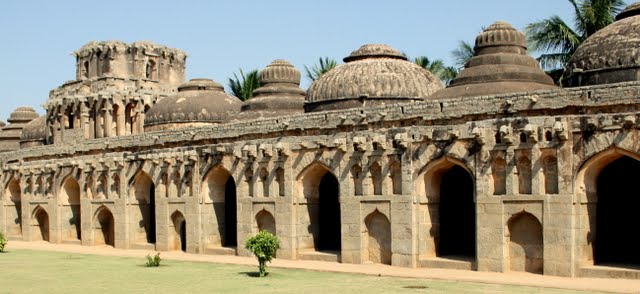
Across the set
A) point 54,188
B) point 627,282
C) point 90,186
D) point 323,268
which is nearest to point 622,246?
point 627,282

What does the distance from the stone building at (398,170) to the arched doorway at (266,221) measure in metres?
0.06

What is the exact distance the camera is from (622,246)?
69.7ft

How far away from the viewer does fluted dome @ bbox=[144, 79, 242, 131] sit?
118 feet

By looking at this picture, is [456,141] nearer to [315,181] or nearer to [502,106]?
[502,106]

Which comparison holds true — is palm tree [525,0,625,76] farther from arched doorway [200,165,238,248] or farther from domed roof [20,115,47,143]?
domed roof [20,115,47,143]

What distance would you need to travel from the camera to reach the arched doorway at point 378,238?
23.5 m

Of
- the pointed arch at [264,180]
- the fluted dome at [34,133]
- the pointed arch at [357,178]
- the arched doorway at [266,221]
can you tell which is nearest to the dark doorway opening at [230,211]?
the arched doorway at [266,221]

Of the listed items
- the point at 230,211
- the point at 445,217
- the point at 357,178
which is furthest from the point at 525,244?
the point at 230,211

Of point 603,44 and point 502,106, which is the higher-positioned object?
point 603,44

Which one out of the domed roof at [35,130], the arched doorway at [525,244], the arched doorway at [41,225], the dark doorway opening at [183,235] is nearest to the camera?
the arched doorway at [525,244]

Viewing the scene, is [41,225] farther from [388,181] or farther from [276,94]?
[388,181]

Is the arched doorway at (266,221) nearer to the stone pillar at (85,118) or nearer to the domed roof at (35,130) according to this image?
the stone pillar at (85,118)

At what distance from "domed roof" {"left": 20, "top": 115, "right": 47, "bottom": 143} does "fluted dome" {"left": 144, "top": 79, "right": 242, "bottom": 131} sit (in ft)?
45.7

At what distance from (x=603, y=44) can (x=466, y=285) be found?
23.9ft
